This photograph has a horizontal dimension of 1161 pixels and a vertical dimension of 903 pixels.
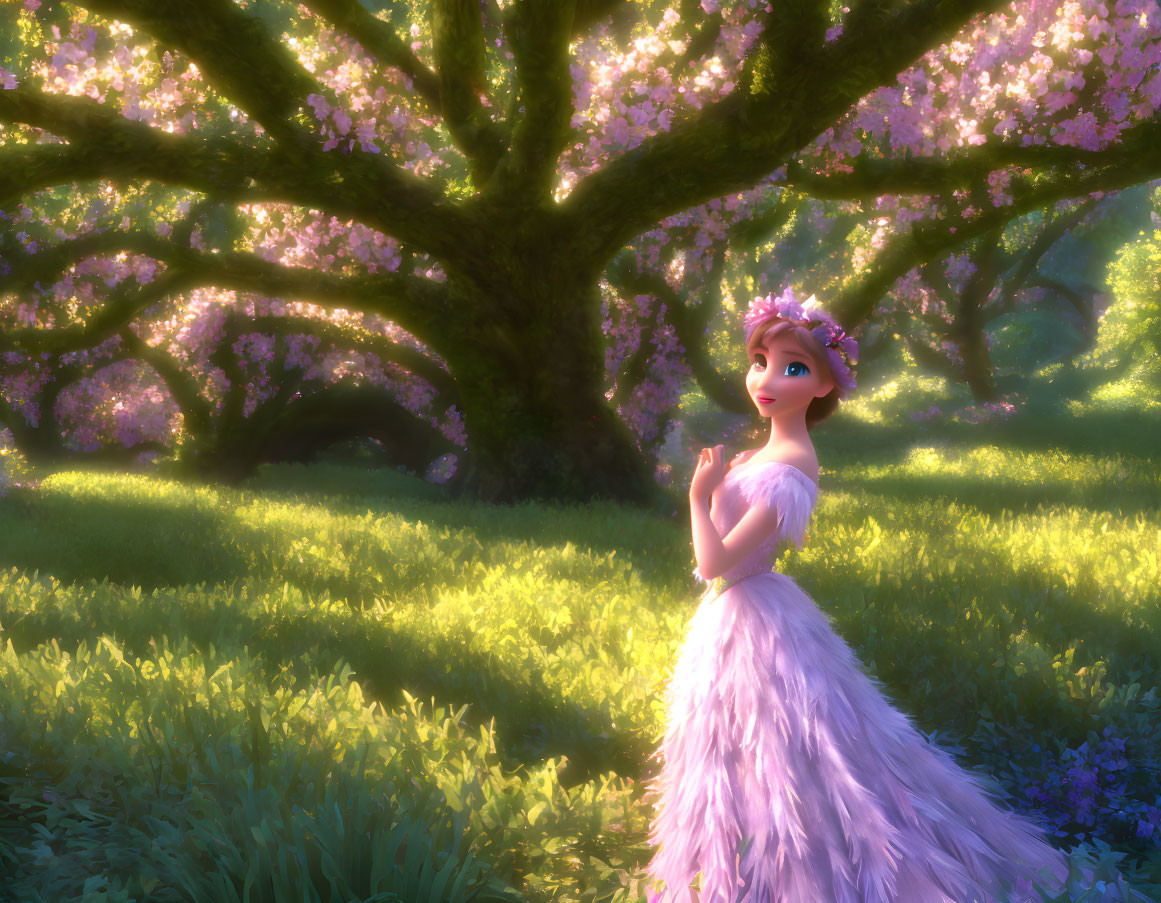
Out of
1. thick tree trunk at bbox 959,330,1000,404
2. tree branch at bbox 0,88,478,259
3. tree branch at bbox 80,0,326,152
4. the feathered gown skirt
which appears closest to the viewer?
the feathered gown skirt

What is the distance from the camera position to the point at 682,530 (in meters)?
8.23

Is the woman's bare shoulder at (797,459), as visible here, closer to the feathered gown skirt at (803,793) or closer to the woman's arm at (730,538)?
the woman's arm at (730,538)

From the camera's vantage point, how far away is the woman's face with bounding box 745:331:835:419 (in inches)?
115

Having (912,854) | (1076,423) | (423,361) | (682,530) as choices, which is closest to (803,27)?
(682,530)

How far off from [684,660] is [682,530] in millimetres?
5356

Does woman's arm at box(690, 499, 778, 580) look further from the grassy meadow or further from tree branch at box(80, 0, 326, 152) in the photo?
tree branch at box(80, 0, 326, 152)

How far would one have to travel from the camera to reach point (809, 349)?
9.63 ft

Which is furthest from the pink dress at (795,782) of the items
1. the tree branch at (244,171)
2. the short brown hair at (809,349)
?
the tree branch at (244,171)

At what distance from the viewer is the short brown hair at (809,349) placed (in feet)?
9.64

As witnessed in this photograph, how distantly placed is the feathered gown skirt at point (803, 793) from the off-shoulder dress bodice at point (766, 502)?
8 cm

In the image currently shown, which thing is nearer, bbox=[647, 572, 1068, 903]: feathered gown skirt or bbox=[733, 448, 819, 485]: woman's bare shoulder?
bbox=[647, 572, 1068, 903]: feathered gown skirt

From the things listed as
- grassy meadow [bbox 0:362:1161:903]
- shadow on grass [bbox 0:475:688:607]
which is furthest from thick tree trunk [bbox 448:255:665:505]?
grassy meadow [bbox 0:362:1161:903]

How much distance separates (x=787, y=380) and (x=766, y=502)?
1.56 ft

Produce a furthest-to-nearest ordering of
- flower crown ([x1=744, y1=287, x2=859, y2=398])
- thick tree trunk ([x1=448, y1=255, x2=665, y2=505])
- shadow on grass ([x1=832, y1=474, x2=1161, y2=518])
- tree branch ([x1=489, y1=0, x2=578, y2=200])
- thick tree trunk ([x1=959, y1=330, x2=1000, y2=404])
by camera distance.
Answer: thick tree trunk ([x1=959, y1=330, x2=1000, y2=404])
thick tree trunk ([x1=448, y1=255, x2=665, y2=505])
shadow on grass ([x1=832, y1=474, x2=1161, y2=518])
tree branch ([x1=489, y1=0, x2=578, y2=200])
flower crown ([x1=744, y1=287, x2=859, y2=398])
